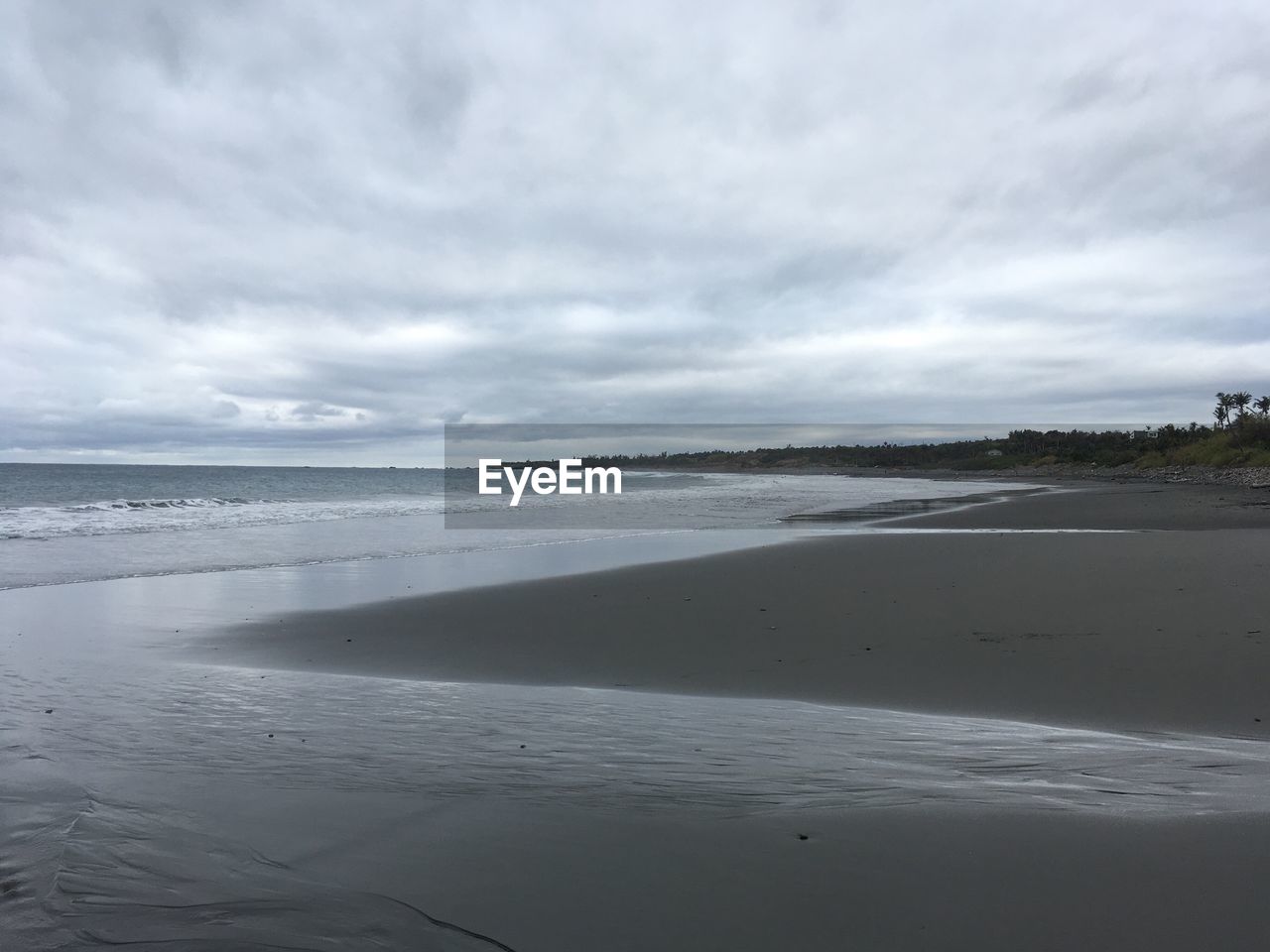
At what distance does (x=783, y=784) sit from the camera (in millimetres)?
4199

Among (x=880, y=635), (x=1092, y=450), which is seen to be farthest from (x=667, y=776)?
(x=1092, y=450)

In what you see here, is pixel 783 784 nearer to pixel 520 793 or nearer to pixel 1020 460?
pixel 520 793

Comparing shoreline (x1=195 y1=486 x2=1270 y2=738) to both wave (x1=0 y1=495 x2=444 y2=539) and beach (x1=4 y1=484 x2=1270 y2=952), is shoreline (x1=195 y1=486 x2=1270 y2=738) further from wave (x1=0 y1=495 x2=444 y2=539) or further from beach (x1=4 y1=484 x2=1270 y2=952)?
wave (x1=0 y1=495 x2=444 y2=539)

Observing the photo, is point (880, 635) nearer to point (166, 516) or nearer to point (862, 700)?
point (862, 700)

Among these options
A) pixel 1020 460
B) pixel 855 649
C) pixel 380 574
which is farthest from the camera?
pixel 1020 460

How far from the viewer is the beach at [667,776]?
2.94m

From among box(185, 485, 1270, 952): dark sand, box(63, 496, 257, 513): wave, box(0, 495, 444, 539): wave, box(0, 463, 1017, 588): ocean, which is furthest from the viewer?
box(63, 496, 257, 513): wave

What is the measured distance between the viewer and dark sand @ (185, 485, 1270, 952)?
113 inches

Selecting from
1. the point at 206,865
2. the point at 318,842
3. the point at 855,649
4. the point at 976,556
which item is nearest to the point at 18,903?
the point at 206,865

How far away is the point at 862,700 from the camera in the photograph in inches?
238

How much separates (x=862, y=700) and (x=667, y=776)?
7.62ft

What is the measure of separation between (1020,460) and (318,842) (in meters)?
97.7

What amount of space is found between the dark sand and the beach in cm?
2

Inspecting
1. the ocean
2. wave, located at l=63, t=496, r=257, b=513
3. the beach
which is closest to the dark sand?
the beach
